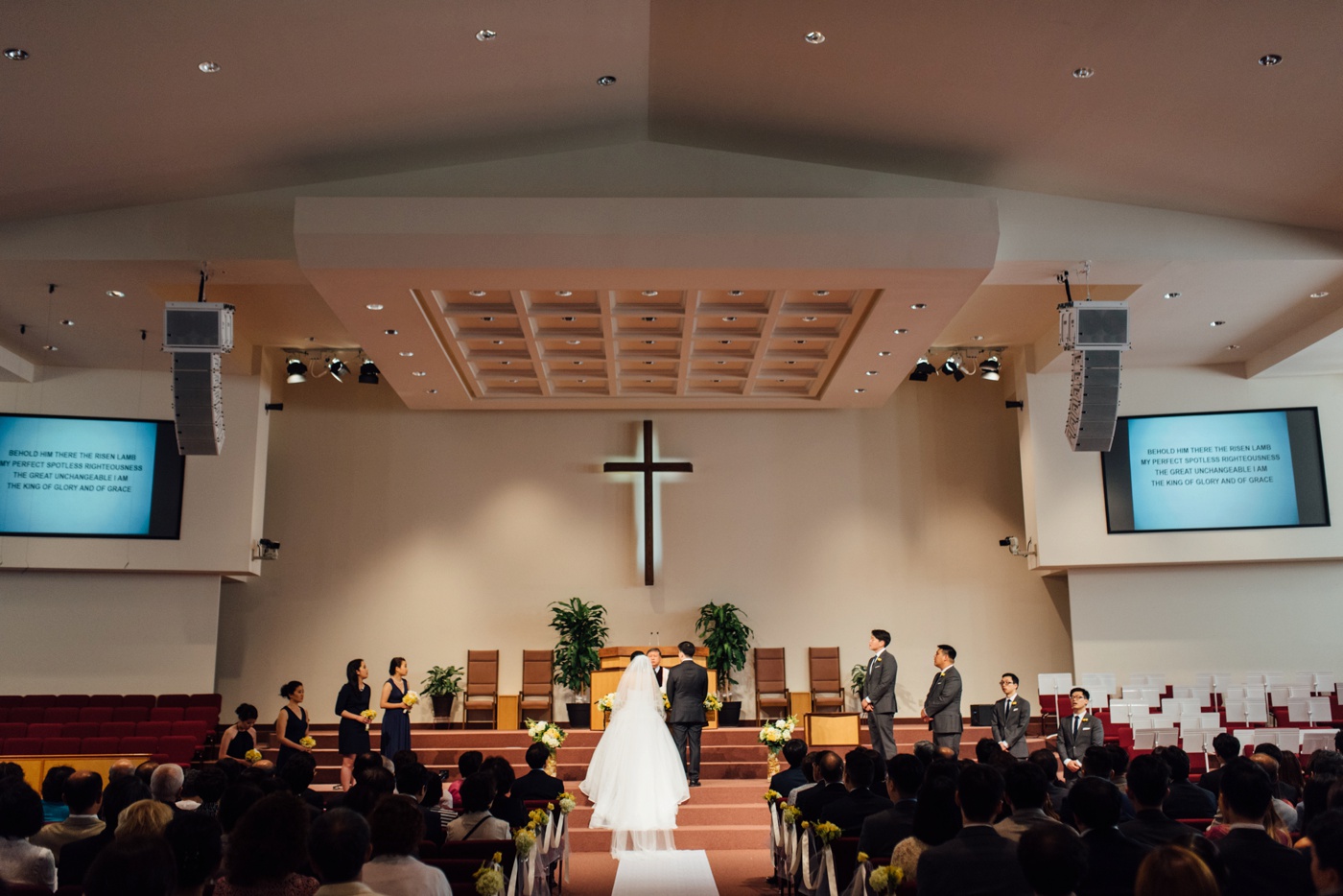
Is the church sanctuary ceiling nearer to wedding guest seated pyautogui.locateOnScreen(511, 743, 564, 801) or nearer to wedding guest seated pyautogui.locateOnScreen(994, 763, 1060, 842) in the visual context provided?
wedding guest seated pyautogui.locateOnScreen(511, 743, 564, 801)

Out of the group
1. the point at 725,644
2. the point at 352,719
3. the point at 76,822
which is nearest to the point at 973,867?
the point at 76,822

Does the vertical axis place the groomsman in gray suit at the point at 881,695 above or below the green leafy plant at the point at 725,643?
below

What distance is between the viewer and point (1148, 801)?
13.4ft

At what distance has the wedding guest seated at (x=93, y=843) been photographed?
4020mm

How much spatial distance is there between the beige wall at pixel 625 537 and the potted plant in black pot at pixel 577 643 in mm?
357

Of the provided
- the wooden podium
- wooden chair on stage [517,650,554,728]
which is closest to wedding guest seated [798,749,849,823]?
the wooden podium

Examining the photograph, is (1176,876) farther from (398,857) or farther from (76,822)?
(76,822)

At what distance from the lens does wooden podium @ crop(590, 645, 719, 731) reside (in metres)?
13.5

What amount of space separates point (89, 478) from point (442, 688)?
5196 millimetres

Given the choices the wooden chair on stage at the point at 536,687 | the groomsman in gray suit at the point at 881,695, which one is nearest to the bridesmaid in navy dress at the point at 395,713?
the wooden chair on stage at the point at 536,687

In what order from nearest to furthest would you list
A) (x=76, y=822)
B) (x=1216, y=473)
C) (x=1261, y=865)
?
(x=1261, y=865)
(x=76, y=822)
(x=1216, y=473)

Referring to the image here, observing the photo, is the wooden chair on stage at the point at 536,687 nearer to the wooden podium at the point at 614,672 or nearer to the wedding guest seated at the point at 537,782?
the wooden podium at the point at 614,672

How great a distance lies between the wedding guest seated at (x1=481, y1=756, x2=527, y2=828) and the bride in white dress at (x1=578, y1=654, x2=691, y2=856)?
3044 millimetres

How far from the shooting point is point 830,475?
15820 millimetres
